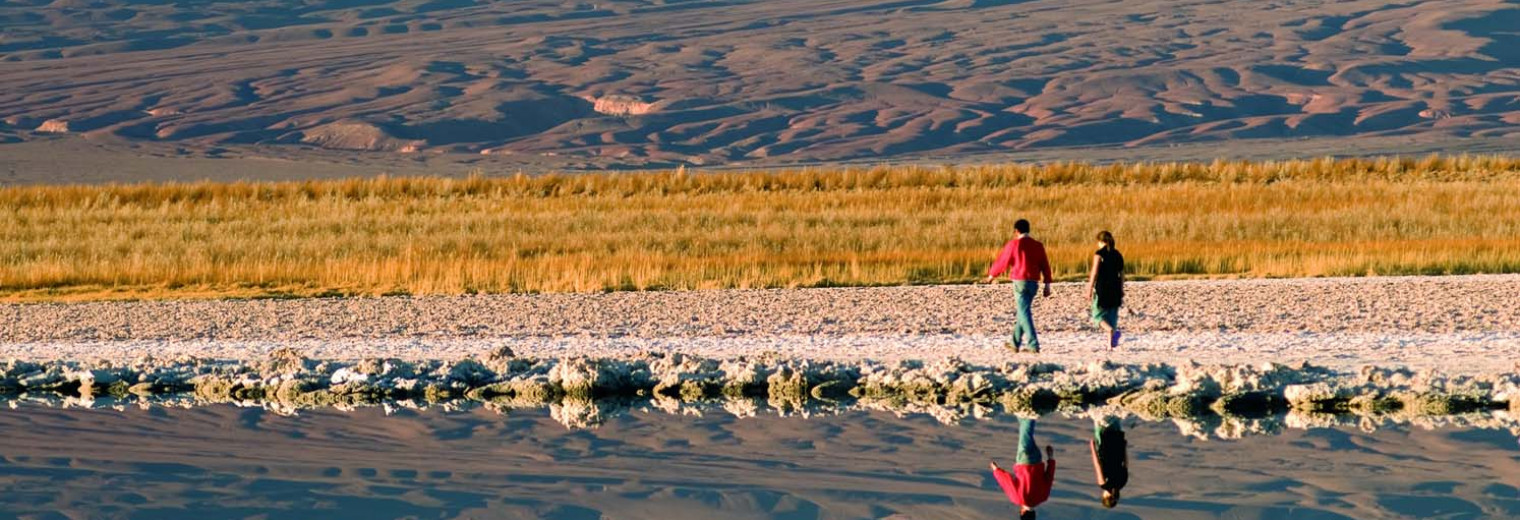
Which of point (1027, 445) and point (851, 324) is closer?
point (1027, 445)

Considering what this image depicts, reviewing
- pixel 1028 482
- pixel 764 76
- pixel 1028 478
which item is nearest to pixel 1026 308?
pixel 1028 478

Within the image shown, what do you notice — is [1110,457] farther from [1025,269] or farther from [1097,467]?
A: [1025,269]

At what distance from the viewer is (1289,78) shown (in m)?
131

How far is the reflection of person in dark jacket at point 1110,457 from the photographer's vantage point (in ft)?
31.0

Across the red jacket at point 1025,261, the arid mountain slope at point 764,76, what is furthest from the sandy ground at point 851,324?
the arid mountain slope at point 764,76

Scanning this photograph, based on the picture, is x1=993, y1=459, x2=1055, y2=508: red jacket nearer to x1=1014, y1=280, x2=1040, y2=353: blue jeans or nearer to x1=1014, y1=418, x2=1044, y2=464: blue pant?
x1=1014, y1=418, x2=1044, y2=464: blue pant

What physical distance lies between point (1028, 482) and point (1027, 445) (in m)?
1.07

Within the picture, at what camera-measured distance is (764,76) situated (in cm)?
13375

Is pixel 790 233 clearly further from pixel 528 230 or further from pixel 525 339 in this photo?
pixel 525 339

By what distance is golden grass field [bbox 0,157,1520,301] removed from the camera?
2294 cm

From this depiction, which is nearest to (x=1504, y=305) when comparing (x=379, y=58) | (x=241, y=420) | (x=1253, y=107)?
(x=241, y=420)

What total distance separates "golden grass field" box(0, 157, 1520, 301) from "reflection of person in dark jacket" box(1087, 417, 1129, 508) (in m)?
10.5

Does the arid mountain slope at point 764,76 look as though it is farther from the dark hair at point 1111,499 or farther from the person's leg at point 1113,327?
the dark hair at point 1111,499

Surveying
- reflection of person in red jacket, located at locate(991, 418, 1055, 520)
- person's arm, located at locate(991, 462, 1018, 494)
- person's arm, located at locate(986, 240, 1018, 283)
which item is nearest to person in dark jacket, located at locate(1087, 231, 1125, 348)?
person's arm, located at locate(986, 240, 1018, 283)
